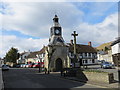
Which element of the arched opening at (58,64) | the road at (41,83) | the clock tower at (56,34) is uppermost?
the clock tower at (56,34)

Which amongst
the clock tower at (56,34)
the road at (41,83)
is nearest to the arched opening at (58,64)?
the clock tower at (56,34)

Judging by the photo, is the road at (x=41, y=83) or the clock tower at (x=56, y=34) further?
the clock tower at (x=56, y=34)

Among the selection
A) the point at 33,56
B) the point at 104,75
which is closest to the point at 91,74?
the point at 104,75

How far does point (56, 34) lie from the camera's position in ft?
109

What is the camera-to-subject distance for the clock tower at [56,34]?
32.6 m

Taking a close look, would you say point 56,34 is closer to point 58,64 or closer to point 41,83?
point 58,64

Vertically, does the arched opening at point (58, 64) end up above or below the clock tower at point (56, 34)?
below

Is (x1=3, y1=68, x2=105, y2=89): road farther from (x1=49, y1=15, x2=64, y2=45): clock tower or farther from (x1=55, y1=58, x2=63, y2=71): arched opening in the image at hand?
(x1=49, y1=15, x2=64, y2=45): clock tower

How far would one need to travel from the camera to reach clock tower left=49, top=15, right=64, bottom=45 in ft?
107

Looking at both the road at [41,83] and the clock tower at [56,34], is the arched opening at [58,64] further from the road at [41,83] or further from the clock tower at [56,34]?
the road at [41,83]

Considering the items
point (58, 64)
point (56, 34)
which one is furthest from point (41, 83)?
point (56, 34)

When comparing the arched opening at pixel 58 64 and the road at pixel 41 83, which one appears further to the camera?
the arched opening at pixel 58 64

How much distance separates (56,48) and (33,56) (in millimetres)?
45591

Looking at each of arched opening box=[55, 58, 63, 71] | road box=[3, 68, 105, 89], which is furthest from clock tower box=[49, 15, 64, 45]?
road box=[3, 68, 105, 89]
